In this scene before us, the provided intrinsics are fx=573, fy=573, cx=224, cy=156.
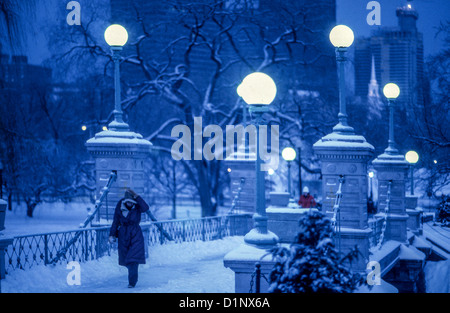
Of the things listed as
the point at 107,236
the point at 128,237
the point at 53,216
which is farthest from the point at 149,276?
the point at 53,216

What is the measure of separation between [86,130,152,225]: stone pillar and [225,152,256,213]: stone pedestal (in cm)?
693

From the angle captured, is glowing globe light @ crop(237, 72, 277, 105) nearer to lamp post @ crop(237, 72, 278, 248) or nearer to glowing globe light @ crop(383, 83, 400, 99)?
lamp post @ crop(237, 72, 278, 248)

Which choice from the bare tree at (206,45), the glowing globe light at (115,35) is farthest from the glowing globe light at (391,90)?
the bare tree at (206,45)

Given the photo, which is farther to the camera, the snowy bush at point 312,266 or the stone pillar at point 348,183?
the stone pillar at point 348,183

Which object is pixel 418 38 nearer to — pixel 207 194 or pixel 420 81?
pixel 420 81

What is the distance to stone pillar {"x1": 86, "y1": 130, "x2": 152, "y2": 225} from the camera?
11766mm

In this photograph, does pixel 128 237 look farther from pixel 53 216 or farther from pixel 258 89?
pixel 53 216

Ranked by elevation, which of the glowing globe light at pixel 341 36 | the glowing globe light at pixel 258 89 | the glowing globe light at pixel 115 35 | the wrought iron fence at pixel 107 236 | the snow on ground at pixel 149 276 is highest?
the glowing globe light at pixel 115 35

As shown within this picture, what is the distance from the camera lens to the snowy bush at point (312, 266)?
644 centimetres

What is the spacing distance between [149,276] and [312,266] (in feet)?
16.9

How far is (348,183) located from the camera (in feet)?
35.0

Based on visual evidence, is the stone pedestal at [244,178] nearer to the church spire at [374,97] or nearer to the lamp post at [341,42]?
the lamp post at [341,42]

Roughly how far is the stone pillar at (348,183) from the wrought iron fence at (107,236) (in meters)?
4.26

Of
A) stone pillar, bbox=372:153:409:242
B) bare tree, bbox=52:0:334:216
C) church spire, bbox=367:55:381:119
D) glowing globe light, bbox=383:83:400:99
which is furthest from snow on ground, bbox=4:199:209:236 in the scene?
glowing globe light, bbox=383:83:400:99
